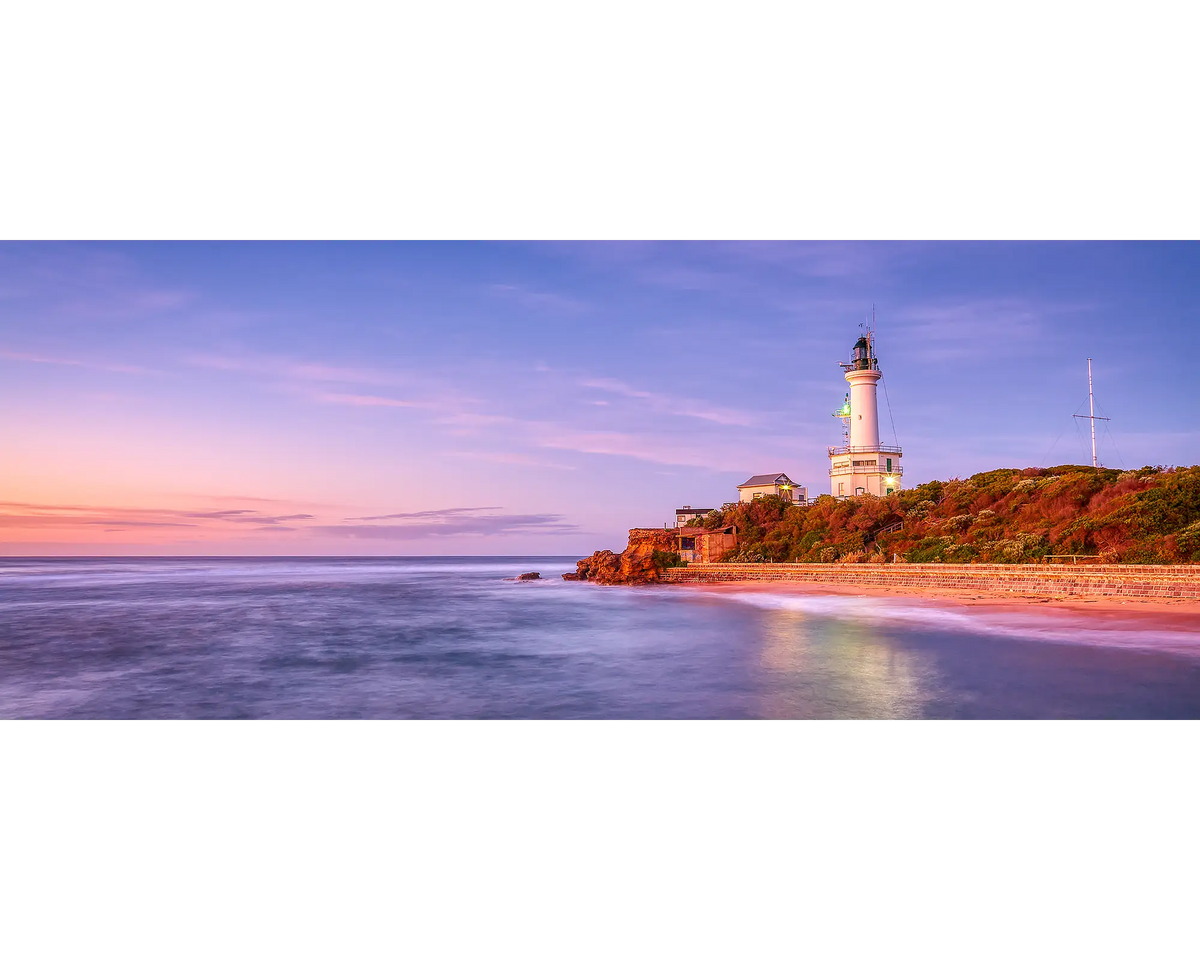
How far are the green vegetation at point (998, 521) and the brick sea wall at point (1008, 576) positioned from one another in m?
1.13

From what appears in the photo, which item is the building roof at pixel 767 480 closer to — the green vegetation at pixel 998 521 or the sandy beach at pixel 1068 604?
the green vegetation at pixel 998 521

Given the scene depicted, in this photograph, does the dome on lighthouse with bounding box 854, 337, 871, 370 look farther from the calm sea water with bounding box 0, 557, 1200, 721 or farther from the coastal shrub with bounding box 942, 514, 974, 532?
the calm sea water with bounding box 0, 557, 1200, 721

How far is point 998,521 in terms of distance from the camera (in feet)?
55.6

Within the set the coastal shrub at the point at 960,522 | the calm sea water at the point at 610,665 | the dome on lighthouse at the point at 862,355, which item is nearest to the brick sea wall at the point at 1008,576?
the calm sea water at the point at 610,665

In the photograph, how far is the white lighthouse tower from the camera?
25.0 meters

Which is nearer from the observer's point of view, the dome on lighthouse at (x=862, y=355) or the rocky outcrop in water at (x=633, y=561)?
the rocky outcrop in water at (x=633, y=561)

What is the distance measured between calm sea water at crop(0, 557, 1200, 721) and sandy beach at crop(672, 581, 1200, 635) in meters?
0.37

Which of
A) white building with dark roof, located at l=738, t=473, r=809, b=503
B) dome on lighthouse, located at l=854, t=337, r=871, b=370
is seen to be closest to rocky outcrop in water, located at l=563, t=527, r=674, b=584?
white building with dark roof, located at l=738, t=473, r=809, b=503

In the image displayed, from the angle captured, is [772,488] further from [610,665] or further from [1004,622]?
[610,665]

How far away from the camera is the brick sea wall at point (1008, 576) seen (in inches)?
424

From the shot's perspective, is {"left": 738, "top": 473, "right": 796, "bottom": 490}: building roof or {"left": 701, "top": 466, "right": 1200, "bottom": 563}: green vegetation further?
{"left": 738, "top": 473, "right": 796, "bottom": 490}: building roof

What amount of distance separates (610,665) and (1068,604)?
7951 mm
